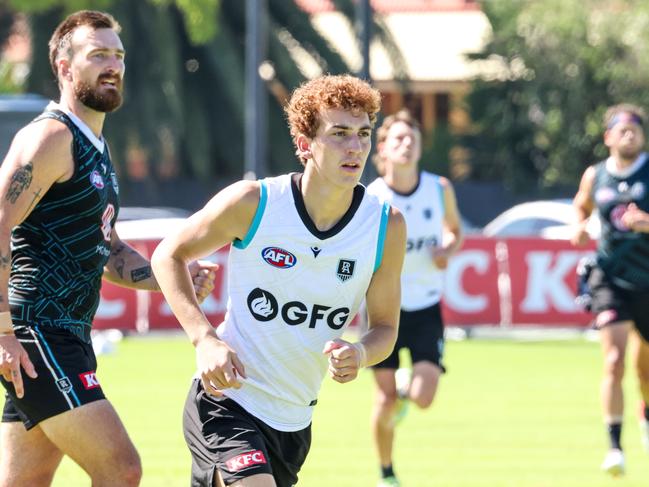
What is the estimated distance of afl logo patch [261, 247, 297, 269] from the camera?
6.27m

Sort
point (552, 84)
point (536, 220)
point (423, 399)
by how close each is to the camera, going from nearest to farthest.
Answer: point (423, 399) < point (536, 220) < point (552, 84)

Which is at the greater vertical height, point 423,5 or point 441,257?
point 441,257

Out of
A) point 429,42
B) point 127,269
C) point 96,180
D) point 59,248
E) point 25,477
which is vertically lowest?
point 429,42

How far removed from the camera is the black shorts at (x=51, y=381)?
6.40m

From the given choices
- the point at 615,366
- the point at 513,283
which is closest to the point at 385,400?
the point at 615,366

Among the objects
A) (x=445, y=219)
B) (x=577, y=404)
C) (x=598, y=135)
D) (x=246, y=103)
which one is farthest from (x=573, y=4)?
(x=445, y=219)

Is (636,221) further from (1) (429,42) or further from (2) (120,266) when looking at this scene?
(1) (429,42)

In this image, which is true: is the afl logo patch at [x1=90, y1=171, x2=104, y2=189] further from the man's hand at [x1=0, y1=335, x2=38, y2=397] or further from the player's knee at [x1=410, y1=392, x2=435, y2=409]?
the player's knee at [x1=410, y1=392, x2=435, y2=409]

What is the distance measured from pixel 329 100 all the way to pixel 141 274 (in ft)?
4.67

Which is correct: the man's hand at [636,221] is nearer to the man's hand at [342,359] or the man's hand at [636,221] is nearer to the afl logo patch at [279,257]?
the afl logo patch at [279,257]

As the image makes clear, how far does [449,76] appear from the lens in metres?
50.1

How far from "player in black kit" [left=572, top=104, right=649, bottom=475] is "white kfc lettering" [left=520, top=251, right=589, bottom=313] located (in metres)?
11.4

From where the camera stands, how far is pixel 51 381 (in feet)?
21.1

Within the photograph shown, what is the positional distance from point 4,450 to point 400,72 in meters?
31.1
